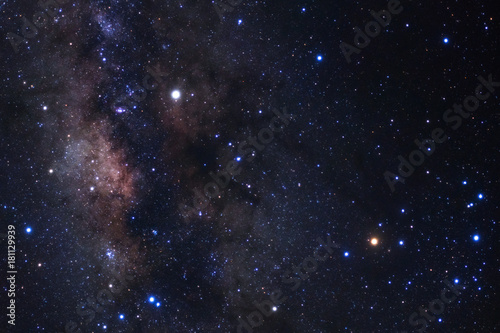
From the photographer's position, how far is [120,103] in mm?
2816

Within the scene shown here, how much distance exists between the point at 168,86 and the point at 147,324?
7.66 ft

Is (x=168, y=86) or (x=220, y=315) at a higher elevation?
(x=168, y=86)

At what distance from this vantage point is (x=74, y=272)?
114 inches

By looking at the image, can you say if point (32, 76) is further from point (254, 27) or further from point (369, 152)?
point (369, 152)

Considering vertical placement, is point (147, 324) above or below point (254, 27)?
below

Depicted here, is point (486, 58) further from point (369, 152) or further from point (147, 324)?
point (147, 324)

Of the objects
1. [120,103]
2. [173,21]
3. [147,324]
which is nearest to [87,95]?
[120,103]

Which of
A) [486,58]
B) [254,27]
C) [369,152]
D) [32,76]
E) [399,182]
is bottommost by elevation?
[399,182]

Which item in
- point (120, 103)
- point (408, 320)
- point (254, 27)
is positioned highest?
point (254, 27)

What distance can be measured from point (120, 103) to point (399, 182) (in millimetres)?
2830

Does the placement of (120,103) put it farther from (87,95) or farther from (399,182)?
(399,182)

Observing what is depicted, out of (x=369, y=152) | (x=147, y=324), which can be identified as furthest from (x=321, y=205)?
(x=147, y=324)

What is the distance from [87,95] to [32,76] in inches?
21.7

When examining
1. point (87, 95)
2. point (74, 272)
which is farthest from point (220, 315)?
point (87, 95)
